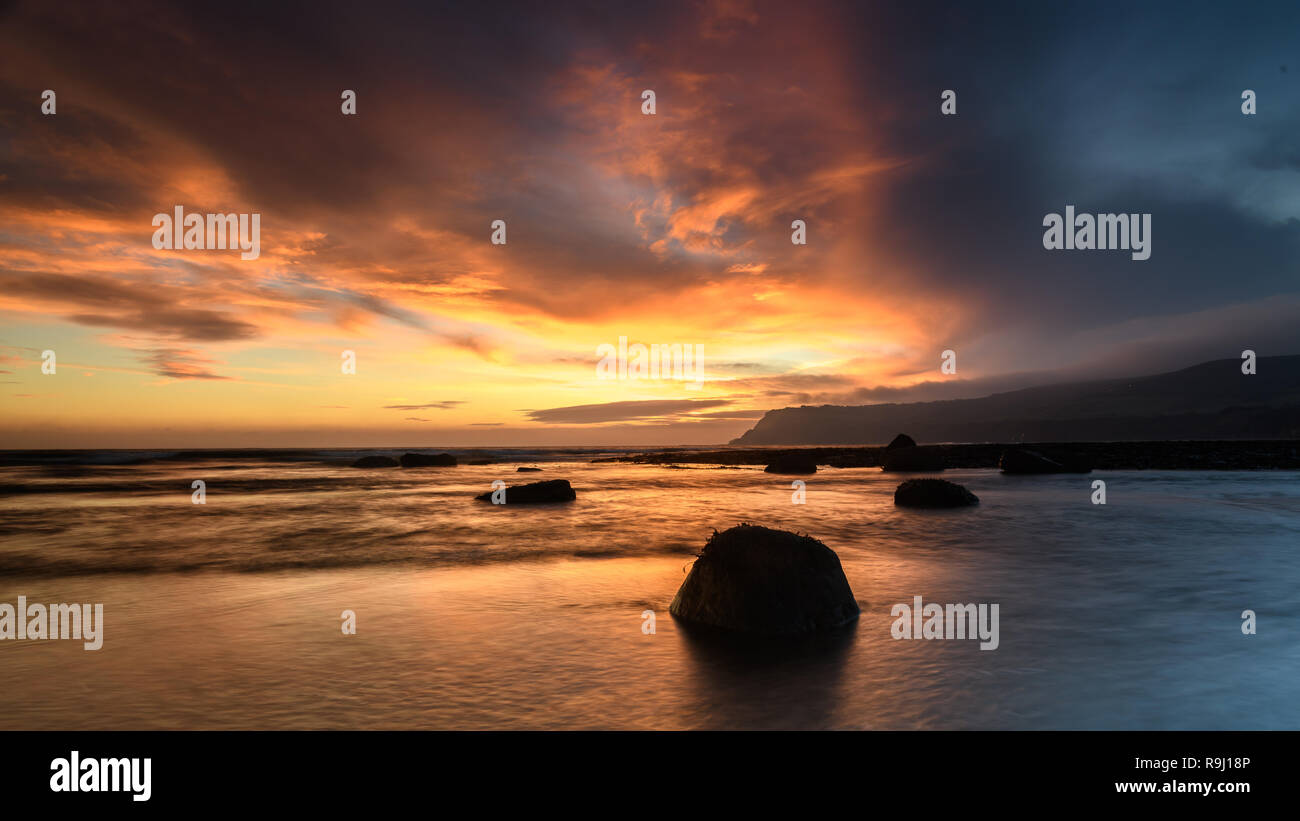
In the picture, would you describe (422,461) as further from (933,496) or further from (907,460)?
(933,496)

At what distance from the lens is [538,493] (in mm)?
22625

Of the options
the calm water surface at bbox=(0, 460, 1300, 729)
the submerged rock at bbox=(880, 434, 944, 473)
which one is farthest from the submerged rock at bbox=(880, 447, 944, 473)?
the calm water surface at bbox=(0, 460, 1300, 729)

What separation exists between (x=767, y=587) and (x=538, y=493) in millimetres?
17128

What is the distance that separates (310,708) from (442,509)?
1682 cm

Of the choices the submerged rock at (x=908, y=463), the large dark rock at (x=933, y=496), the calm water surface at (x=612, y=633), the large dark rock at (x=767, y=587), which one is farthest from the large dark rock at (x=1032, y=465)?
the large dark rock at (x=767, y=587)

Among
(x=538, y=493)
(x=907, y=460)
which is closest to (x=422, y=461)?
(x=538, y=493)

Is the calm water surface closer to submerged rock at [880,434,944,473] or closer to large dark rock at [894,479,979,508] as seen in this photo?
large dark rock at [894,479,979,508]

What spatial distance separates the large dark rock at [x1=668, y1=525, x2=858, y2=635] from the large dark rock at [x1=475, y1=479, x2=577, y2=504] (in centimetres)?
1607

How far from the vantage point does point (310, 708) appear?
4551 mm

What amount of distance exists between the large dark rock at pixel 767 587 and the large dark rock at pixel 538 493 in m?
16.1

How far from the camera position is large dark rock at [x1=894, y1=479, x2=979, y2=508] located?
63.9 feet
